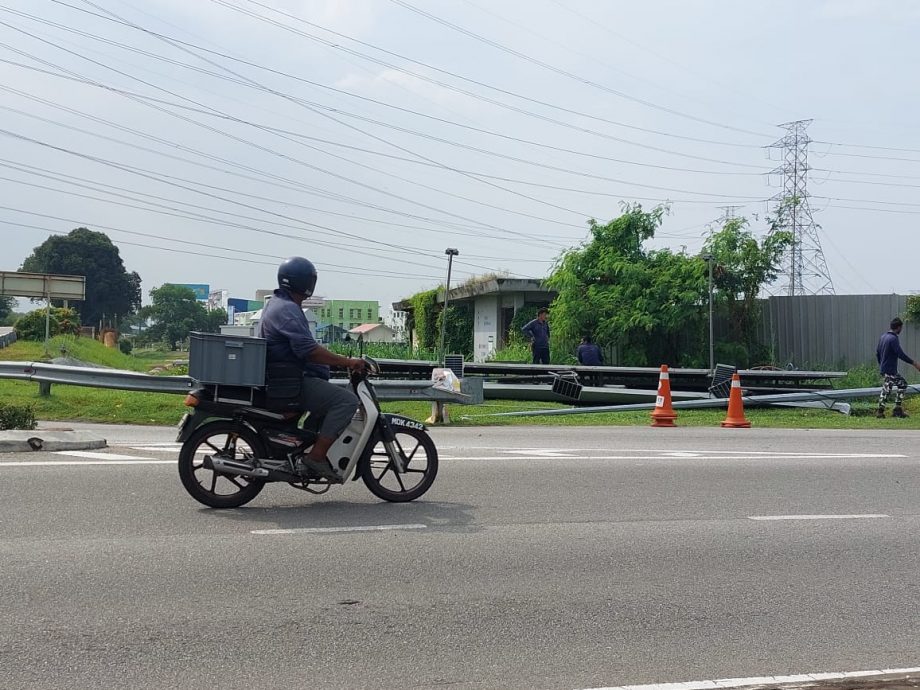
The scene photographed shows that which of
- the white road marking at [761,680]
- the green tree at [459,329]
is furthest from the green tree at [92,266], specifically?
the white road marking at [761,680]

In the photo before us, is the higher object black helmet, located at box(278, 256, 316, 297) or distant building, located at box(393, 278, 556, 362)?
distant building, located at box(393, 278, 556, 362)

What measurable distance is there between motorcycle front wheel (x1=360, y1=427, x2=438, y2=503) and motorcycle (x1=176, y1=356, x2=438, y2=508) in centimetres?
20

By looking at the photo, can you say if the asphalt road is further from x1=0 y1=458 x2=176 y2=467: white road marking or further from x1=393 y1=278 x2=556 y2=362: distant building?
x1=393 y1=278 x2=556 y2=362: distant building

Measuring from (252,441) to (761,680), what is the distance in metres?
4.37

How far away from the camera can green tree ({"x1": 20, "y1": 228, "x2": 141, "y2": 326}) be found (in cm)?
9556

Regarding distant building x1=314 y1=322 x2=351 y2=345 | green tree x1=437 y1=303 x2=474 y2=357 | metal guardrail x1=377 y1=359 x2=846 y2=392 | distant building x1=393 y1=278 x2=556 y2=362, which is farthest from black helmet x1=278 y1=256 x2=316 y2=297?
green tree x1=437 y1=303 x2=474 y2=357

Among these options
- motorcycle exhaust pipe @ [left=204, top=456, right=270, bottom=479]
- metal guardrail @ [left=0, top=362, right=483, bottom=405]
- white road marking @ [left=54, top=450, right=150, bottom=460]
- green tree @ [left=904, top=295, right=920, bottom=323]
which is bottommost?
white road marking @ [left=54, top=450, right=150, bottom=460]

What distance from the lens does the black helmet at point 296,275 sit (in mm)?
7824

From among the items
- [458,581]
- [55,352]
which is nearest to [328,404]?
[458,581]

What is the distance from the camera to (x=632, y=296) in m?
27.1

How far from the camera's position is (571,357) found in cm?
2795

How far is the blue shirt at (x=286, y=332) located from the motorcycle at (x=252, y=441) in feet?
1.12

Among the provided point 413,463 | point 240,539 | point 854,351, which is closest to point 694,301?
point 854,351

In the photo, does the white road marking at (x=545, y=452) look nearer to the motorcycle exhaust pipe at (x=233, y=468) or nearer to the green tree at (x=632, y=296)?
the motorcycle exhaust pipe at (x=233, y=468)
